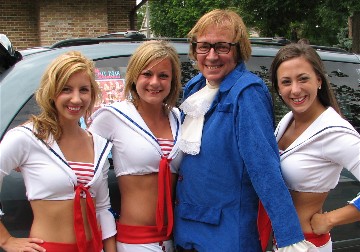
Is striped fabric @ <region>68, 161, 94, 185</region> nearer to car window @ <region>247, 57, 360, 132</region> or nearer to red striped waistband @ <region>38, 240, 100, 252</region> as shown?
red striped waistband @ <region>38, 240, 100, 252</region>

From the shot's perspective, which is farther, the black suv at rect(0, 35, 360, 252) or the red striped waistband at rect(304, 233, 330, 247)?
the black suv at rect(0, 35, 360, 252)

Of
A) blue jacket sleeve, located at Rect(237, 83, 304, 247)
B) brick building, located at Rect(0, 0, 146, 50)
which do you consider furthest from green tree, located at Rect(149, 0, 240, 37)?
blue jacket sleeve, located at Rect(237, 83, 304, 247)

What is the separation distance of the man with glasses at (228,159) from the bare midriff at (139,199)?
0.41ft

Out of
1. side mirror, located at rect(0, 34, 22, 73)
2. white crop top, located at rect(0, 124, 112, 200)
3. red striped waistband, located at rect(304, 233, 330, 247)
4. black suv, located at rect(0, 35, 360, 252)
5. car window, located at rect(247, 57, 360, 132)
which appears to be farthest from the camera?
car window, located at rect(247, 57, 360, 132)

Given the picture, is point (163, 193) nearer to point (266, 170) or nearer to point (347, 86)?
point (266, 170)

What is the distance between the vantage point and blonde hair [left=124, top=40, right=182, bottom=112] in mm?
2141

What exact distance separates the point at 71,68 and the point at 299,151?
1058 millimetres

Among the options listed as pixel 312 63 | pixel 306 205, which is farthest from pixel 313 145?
pixel 312 63

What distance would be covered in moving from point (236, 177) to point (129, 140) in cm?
51

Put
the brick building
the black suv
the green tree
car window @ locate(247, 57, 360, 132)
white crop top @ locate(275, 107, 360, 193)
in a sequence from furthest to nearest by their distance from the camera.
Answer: the green tree
the brick building
car window @ locate(247, 57, 360, 132)
the black suv
white crop top @ locate(275, 107, 360, 193)

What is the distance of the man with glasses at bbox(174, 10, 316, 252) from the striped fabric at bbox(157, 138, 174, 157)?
0.07 meters

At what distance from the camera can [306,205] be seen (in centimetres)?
211

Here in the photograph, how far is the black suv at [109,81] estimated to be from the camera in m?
2.20

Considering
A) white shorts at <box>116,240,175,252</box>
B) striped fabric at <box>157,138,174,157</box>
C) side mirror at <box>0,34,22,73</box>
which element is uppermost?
side mirror at <box>0,34,22,73</box>
